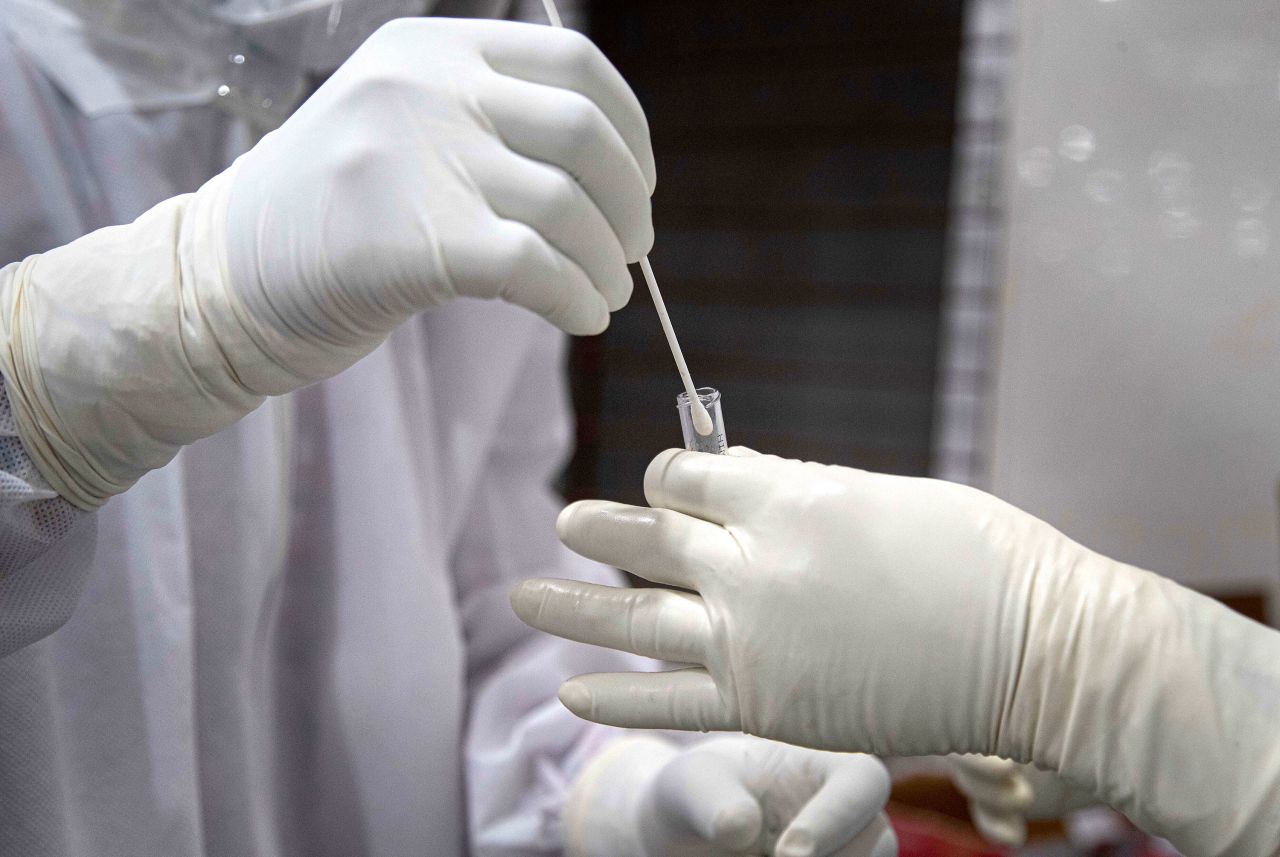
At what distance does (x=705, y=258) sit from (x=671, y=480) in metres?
1.65

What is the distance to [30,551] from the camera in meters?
0.57

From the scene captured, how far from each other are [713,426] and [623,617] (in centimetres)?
17

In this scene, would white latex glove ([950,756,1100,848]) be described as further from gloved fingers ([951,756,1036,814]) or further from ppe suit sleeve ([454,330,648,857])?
ppe suit sleeve ([454,330,648,857])

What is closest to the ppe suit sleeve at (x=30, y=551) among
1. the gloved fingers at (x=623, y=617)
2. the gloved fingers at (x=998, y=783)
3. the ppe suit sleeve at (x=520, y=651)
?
the gloved fingers at (x=623, y=617)

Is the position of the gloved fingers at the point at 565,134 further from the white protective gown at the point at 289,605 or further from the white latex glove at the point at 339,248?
the white protective gown at the point at 289,605

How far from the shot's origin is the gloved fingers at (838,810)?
2.46ft

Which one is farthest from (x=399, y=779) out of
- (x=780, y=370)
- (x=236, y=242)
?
(x=780, y=370)

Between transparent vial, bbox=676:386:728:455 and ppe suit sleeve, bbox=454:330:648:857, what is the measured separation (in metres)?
0.46

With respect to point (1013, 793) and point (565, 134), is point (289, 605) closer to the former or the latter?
point (565, 134)

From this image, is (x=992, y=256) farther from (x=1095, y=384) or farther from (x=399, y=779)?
(x=399, y=779)

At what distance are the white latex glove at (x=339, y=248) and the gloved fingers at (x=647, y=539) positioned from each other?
15 centimetres

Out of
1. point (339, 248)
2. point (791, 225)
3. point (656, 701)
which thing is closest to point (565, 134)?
point (339, 248)

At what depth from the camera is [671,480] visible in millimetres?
670

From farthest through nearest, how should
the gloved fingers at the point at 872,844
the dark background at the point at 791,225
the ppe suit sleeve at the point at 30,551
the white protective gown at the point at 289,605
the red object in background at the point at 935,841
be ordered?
the dark background at the point at 791,225 < the red object in background at the point at 935,841 < the gloved fingers at the point at 872,844 < the white protective gown at the point at 289,605 < the ppe suit sleeve at the point at 30,551
